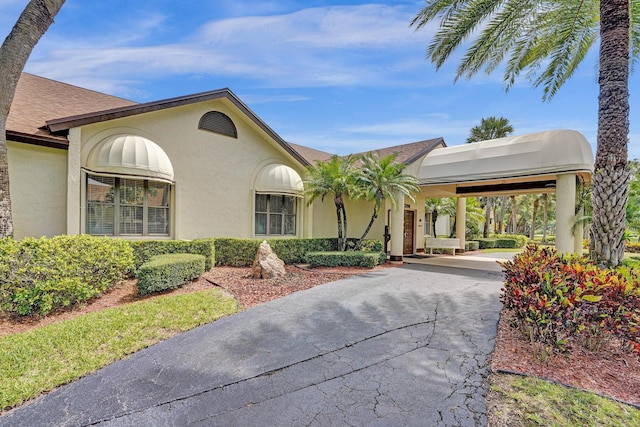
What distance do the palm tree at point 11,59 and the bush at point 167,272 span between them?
345cm

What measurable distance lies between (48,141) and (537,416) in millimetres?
13716

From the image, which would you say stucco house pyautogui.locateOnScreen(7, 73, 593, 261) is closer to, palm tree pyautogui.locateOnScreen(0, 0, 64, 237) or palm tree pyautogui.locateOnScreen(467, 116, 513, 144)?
palm tree pyautogui.locateOnScreen(0, 0, 64, 237)

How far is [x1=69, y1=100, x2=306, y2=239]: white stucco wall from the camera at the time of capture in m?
12.3

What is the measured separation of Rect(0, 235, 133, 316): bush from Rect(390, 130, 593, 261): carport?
1325 cm

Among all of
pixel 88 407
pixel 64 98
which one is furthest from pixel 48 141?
pixel 88 407

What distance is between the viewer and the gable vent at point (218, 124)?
13.7m

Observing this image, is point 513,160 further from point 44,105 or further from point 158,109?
point 44,105

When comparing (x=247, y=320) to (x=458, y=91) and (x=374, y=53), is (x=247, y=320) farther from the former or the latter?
(x=458, y=91)

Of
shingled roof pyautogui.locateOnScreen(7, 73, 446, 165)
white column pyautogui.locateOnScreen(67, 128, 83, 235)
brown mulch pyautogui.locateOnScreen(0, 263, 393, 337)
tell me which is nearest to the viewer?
brown mulch pyautogui.locateOnScreen(0, 263, 393, 337)

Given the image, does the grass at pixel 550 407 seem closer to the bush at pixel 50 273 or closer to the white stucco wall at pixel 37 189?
the bush at pixel 50 273

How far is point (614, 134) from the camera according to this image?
7.26m

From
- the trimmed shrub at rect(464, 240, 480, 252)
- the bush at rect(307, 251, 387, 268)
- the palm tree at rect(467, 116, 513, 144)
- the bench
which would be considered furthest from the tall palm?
the bush at rect(307, 251, 387, 268)

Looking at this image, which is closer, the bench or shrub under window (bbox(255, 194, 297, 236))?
shrub under window (bbox(255, 194, 297, 236))

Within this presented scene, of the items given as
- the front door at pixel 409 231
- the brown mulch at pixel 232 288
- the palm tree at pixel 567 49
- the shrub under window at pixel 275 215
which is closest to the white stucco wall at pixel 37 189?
the brown mulch at pixel 232 288
